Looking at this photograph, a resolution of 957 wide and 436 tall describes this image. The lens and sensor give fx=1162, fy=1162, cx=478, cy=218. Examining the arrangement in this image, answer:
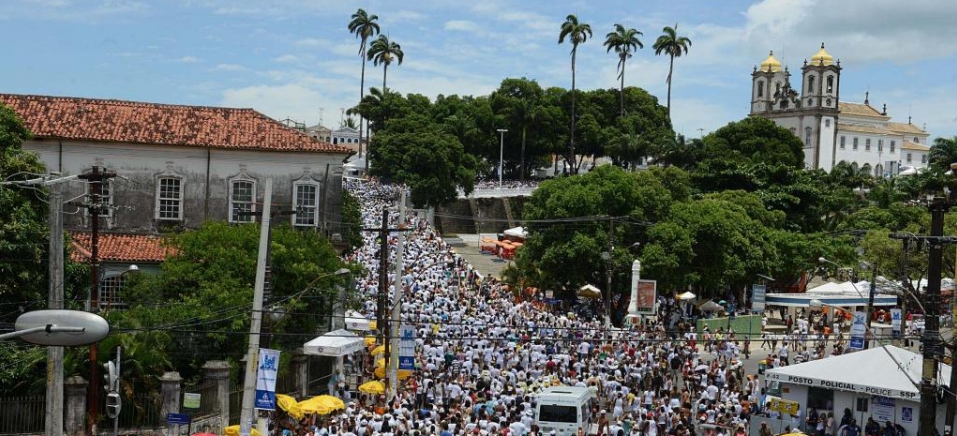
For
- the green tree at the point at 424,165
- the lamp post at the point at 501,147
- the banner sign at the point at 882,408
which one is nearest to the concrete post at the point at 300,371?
the banner sign at the point at 882,408

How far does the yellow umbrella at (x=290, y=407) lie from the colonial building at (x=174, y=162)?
517 inches

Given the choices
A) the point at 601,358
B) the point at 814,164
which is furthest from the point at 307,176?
the point at 814,164

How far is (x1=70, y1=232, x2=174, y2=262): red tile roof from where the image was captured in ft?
122

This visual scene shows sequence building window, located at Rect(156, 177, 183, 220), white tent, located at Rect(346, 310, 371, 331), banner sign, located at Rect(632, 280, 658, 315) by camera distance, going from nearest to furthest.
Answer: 1. white tent, located at Rect(346, 310, 371, 331)
2. building window, located at Rect(156, 177, 183, 220)
3. banner sign, located at Rect(632, 280, 658, 315)

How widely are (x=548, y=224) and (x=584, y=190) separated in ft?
7.72

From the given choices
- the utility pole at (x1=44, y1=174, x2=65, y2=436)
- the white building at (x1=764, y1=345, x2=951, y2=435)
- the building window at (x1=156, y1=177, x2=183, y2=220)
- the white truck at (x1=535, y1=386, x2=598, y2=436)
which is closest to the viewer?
the utility pole at (x1=44, y1=174, x2=65, y2=436)

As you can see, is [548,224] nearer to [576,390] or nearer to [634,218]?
[634,218]

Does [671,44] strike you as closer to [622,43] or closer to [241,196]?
[622,43]

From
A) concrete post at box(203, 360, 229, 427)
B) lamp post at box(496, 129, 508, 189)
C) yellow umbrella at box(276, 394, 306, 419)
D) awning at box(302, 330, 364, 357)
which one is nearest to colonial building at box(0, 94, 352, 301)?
awning at box(302, 330, 364, 357)

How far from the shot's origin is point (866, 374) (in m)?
28.5

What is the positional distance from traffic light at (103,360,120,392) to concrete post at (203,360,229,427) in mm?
2379

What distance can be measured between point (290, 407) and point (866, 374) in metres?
13.9

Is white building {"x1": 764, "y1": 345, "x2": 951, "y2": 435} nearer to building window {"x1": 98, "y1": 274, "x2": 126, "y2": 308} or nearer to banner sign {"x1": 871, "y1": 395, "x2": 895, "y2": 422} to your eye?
banner sign {"x1": 871, "y1": 395, "x2": 895, "y2": 422}

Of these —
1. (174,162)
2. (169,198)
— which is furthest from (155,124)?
(169,198)
